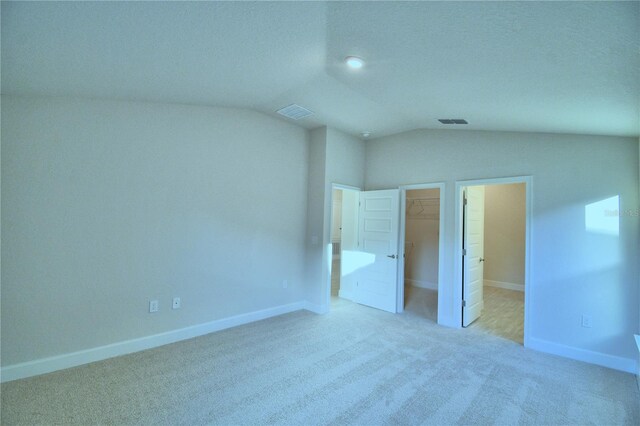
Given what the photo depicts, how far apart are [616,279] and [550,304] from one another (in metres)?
0.64

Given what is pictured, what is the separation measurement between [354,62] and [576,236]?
9.83 ft

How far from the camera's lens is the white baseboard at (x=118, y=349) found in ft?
8.23

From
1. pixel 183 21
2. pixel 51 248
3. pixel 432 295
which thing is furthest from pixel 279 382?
pixel 432 295

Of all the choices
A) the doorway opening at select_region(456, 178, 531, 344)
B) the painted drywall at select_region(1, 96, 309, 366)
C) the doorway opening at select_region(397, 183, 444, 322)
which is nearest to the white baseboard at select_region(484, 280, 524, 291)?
the doorway opening at select_region(456, 178, 531, 344)

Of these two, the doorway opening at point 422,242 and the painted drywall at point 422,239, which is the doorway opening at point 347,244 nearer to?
the doorway opening at point 422,242

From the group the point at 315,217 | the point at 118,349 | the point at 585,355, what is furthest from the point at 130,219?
the point at 585,355

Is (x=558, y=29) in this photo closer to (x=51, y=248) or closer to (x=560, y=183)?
(x=560, y=183)

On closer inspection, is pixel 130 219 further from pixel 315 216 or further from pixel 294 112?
pixel 315 216

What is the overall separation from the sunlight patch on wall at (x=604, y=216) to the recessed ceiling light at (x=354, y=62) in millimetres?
2852

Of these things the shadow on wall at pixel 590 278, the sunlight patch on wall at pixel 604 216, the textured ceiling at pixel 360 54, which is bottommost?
the shadow on wall at pixel 590 278

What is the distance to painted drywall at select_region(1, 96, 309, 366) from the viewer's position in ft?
8.29

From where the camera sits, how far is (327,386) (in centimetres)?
249

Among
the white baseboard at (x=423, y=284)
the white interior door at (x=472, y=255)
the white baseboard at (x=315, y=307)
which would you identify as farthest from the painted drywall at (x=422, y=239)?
the white baseboard at (x=315, y=307)

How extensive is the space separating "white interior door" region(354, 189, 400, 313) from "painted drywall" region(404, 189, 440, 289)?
6.25 feet
